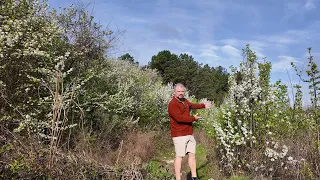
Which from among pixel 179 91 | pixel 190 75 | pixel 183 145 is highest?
pixel 190 75

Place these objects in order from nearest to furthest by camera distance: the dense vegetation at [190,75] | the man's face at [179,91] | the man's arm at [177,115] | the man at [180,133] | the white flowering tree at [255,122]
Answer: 1. the man's arm at [177,115]
2. the man at [180,133]
3. the man's face at [179,91]
4. the white flowering tree at [255,122]
5. the dense vegetation at [190,75]

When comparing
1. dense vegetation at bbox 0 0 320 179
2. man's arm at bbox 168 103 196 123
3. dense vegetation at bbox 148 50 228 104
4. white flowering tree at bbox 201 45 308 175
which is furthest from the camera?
dense vegetation at bbox 148 50 228 104

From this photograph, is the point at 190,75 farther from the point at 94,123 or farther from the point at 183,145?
the point at 183,145

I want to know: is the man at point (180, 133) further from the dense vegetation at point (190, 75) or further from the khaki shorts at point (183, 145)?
the dense vegetation at point (190, 75)

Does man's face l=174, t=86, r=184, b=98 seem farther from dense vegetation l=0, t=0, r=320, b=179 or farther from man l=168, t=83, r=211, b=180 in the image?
dense vegetation l=0, t=0, r=320, b=179

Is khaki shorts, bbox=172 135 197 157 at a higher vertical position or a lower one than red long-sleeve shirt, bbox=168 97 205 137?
lower

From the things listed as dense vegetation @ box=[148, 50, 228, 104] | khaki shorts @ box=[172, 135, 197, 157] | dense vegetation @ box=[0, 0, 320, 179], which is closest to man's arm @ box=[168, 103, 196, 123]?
khaki shorts @ box=[172, 135, 197, 157]

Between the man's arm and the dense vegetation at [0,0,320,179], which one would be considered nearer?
the dense vegetation at [0,0,320,179]

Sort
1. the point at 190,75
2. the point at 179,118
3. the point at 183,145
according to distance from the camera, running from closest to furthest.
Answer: the point at 179,118, the point at 183,145, the point at 190,75

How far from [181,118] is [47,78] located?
313cm

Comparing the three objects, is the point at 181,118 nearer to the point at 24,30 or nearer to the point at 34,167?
the point at 34,167

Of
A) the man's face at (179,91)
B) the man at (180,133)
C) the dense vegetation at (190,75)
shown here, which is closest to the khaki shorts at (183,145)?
the man at (180,133)

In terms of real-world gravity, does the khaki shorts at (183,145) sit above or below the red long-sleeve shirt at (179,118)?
below

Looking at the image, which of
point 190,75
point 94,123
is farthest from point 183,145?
point 190,75
